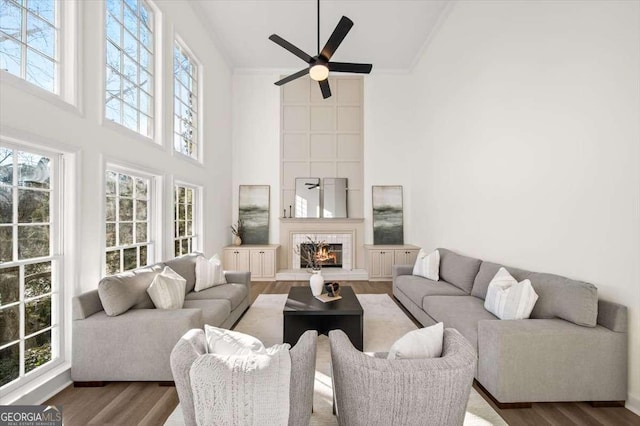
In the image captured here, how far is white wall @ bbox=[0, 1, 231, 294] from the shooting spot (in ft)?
6.57

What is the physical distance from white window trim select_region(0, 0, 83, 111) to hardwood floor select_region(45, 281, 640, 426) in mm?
2186

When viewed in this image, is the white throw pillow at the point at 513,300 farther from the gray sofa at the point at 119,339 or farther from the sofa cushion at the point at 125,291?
the sofa cushion at the point at 125,291

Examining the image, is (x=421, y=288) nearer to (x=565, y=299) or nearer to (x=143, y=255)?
(x=565, y=299)

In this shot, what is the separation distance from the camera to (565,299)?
2.26 m

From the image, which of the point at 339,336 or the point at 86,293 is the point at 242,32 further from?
the point at 339,336

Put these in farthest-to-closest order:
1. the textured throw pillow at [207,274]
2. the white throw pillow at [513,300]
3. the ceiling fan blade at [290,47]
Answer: the textured throw pillow at [207,274] < the ceiling fan blade at [290,47] < the white throw pillow at [513,300]

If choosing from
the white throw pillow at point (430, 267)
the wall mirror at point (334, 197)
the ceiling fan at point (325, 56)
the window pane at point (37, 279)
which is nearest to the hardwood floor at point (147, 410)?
the window pane at point (37, 279)

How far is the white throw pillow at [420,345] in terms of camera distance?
1462 millimetres

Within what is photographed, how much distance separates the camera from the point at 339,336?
1608 millimetres

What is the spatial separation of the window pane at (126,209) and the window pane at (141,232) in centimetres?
18

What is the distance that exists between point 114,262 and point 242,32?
14.6 feet

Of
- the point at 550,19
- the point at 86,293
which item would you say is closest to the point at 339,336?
the point at 86,293

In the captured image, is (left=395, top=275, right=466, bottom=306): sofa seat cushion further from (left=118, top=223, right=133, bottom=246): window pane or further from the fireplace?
(left=118, top=223, right=133, bottom=246): window pane

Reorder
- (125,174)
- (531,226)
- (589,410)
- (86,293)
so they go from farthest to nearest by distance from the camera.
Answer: (125,174), (531,226), (86,293), (589,410)
